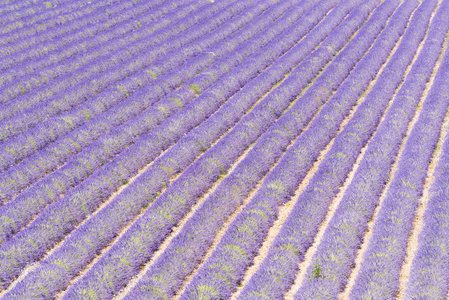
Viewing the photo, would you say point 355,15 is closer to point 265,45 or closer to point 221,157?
point 265,45

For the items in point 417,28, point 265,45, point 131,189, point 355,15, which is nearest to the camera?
point 131,189

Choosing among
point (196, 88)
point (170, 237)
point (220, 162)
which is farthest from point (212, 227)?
point (196, 88)

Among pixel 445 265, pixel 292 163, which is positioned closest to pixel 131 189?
pixel 292 163

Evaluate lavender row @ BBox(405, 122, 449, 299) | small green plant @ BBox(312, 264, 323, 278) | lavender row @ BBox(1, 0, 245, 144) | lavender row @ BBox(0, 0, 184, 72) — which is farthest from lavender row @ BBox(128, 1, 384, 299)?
lavender row @ BBox(0, 0, 184, 72)

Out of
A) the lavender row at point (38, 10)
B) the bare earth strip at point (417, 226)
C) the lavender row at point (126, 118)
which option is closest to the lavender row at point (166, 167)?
the lavender row at point (126, 118)

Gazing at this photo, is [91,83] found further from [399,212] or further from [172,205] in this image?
[399,212]

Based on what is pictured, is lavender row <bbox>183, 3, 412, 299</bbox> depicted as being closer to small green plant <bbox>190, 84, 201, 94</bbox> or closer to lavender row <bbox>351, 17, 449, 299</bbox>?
lavender row <bbox>351, 17, 449, 299</bbox>
